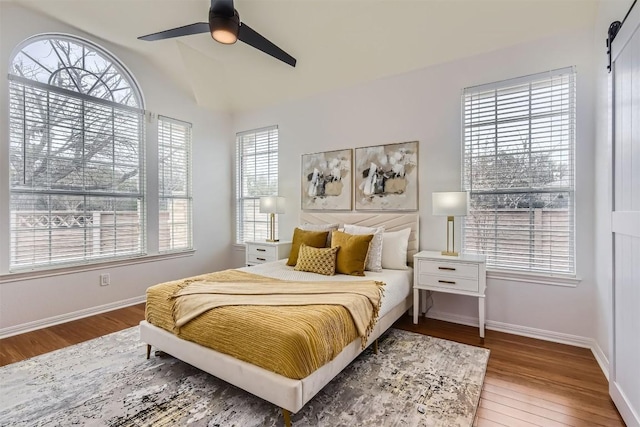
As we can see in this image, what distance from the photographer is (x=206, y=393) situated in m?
1.97

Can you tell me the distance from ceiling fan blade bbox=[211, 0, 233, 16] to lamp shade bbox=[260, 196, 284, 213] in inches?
94.2

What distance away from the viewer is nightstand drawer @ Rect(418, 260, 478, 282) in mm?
2795

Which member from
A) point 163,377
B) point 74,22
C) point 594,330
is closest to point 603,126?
point 594,330

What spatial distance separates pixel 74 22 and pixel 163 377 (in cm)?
370

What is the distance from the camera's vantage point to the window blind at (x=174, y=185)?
419 centimetres

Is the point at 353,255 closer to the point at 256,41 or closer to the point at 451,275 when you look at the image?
the point at 451,275

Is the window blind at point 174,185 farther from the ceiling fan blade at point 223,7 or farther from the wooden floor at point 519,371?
the ceiling fan blade at point 223,7

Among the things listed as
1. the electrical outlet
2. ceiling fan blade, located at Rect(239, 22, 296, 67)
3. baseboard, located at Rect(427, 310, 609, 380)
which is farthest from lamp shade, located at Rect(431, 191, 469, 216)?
the electrical outlet

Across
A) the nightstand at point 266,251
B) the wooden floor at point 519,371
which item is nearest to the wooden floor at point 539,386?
the wooden floor at point 519,371

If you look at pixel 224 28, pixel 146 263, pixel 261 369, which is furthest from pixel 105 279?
pixel 224 28

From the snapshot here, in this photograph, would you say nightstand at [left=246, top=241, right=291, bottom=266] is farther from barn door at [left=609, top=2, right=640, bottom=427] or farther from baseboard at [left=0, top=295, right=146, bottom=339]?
barn door at [left=609, top=2, right=640, bottom=427]

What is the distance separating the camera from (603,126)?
2.36 metres

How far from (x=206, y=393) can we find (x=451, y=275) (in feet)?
7.42

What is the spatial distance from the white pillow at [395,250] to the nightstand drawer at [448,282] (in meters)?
0.28
